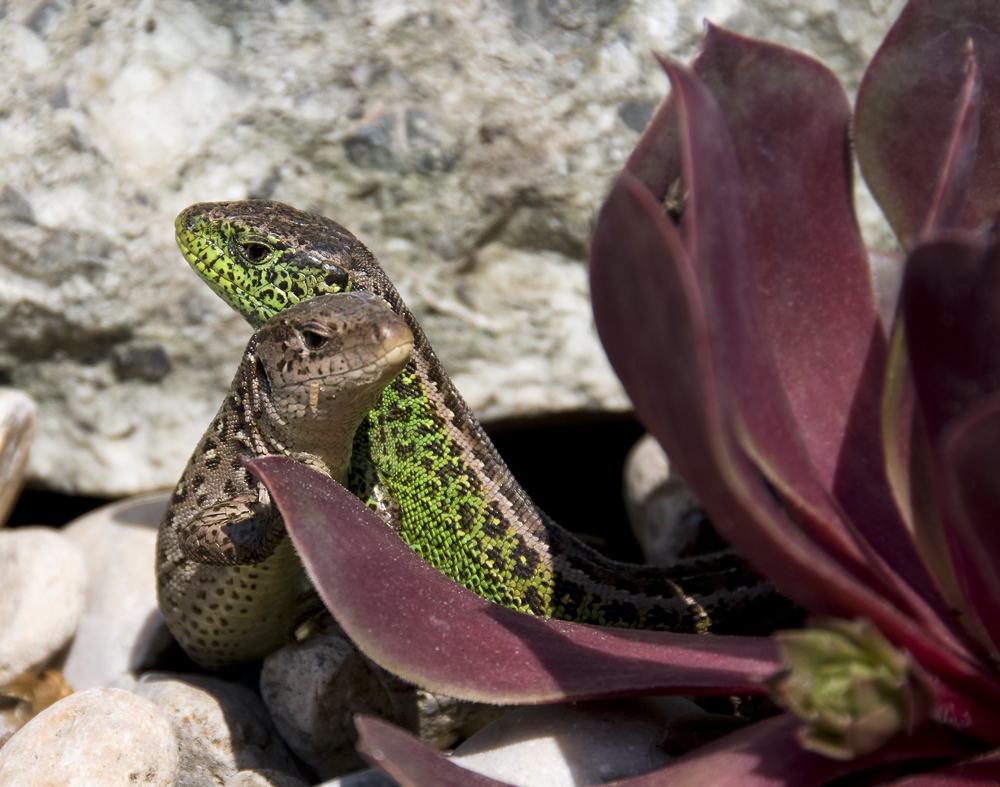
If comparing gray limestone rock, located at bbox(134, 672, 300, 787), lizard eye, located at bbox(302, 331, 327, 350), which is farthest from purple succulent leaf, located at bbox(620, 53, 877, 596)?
gray limestone rock, located at bbox(134, 672, 300, 787)

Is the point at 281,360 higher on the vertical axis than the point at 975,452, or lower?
lower

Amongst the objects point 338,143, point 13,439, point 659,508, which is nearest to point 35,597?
point 13,439

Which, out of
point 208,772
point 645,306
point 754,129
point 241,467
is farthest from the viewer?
point 241,467

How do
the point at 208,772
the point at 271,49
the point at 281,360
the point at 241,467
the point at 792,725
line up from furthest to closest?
the point at 271,49, the point at 241,467, the point at 281,360, the point at 208,772, the point at 792,725

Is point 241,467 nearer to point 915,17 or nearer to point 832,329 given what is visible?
point 832,329

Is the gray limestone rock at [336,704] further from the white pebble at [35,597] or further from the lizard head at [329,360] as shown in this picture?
the white pebble at [35,597]

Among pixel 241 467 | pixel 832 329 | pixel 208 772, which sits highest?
pixel 832 329

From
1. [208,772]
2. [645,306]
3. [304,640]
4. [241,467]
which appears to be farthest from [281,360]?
[645,306]
